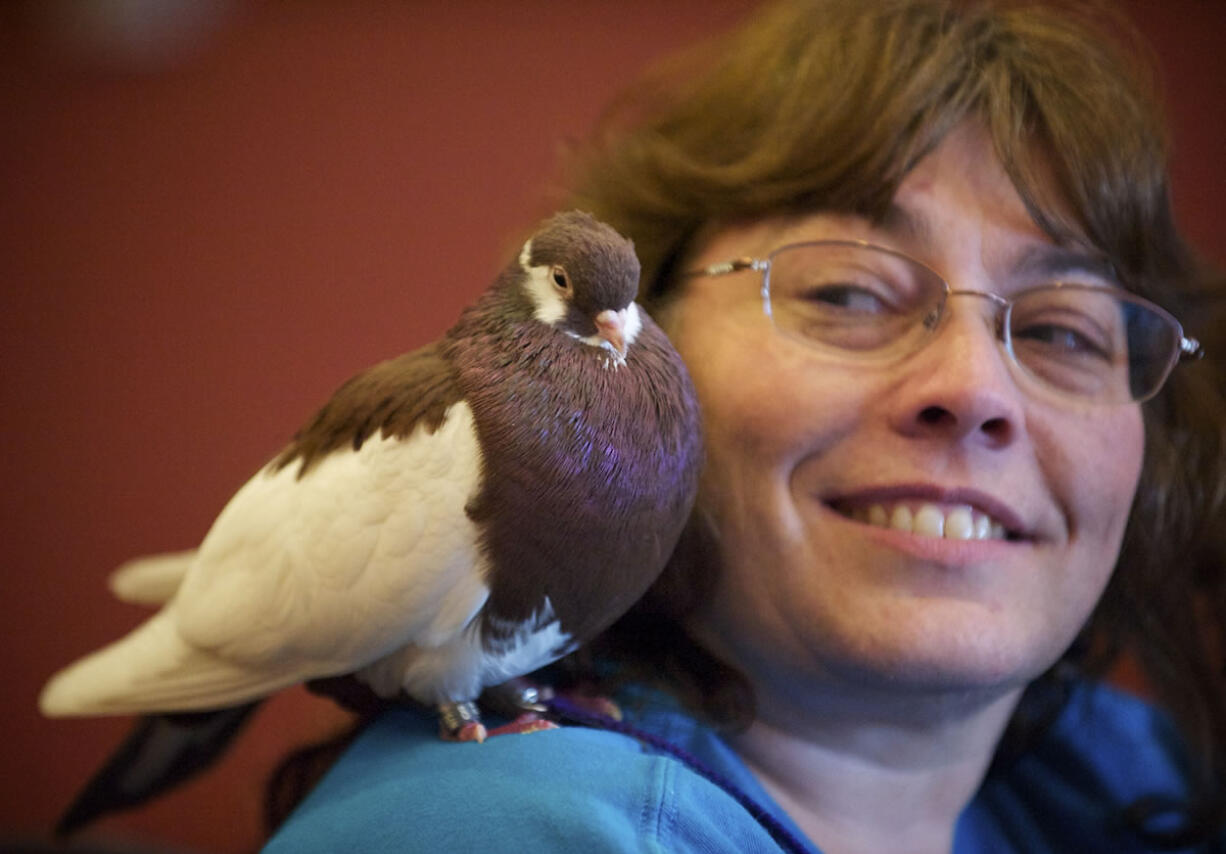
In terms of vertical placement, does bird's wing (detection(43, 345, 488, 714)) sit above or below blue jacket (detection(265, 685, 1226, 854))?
above

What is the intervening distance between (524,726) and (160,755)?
0.36 metres

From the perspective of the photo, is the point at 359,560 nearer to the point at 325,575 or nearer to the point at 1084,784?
the point at 325,575

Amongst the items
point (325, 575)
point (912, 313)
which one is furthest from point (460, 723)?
point (912, 313)

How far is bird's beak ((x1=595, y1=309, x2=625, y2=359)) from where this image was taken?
647 millimetres

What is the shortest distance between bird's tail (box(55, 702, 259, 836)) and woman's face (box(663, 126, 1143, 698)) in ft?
1.53

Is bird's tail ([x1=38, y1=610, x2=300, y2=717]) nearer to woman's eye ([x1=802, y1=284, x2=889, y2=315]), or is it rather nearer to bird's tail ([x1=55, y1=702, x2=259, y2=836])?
bird's tail ([x1=55, y1=702, x2=259, y2=836])

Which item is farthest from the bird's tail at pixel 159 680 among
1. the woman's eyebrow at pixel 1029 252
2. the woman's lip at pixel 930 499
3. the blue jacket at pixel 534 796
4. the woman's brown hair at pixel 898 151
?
the woman's eyebrow at pixel 1029 252

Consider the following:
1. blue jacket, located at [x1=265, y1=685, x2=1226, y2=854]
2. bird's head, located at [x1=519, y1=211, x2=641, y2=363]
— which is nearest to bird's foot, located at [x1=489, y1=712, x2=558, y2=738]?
blue jacket, located at [x1=265, y1=685, x2=1226, y2=854]

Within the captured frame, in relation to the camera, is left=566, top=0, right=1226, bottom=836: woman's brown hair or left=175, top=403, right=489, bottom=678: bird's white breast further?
left=566, top=0, right=1226, bottom=836: woman's brown hair

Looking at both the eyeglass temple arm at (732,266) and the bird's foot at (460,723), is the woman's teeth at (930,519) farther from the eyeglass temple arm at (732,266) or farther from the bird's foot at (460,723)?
the bird's foot at (460,723)

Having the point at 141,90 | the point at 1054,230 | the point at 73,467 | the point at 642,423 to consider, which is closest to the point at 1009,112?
the point at 1054,230

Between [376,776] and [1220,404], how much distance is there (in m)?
1.08

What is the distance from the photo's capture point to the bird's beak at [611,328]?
0.65 metres

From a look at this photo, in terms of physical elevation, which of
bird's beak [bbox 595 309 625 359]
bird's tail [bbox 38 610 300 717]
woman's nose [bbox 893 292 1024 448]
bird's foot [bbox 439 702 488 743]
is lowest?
bird's foot [bbox 439 702 488 743]
